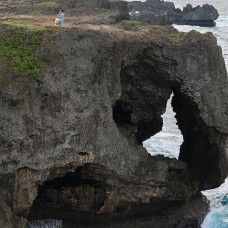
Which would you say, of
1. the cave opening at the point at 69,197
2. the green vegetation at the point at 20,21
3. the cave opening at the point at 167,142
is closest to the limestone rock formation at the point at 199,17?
the cave opening at the point at 167,142

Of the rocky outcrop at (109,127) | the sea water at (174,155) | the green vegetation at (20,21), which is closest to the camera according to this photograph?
the rocky outcrop at (109,127)

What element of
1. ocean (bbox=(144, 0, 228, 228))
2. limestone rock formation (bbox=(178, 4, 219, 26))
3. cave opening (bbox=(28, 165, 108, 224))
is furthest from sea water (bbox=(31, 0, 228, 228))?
limestone rock formation (bbox=(178, 4, 219, 26))

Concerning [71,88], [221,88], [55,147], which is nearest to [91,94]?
[71,88]

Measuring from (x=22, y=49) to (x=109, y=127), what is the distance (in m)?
5.05

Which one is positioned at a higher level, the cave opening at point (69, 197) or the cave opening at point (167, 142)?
the cave opening at point (69, 197)

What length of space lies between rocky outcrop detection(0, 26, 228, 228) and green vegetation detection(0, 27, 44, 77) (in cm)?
38

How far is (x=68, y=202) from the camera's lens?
23391 mm

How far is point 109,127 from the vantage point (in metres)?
21.7

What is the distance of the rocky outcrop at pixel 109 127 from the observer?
64.5ft

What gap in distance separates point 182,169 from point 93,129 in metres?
6.88

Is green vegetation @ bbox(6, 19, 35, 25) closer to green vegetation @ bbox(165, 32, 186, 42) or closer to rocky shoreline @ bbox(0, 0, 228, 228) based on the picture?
rocky shoreline @ bbox(0, 0, 228, 228)

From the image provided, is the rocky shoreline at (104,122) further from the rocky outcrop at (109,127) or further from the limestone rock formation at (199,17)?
the limestone rock formation at (199,17)

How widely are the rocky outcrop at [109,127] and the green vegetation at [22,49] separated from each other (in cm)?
38

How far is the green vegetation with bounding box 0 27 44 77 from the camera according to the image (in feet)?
65.7
